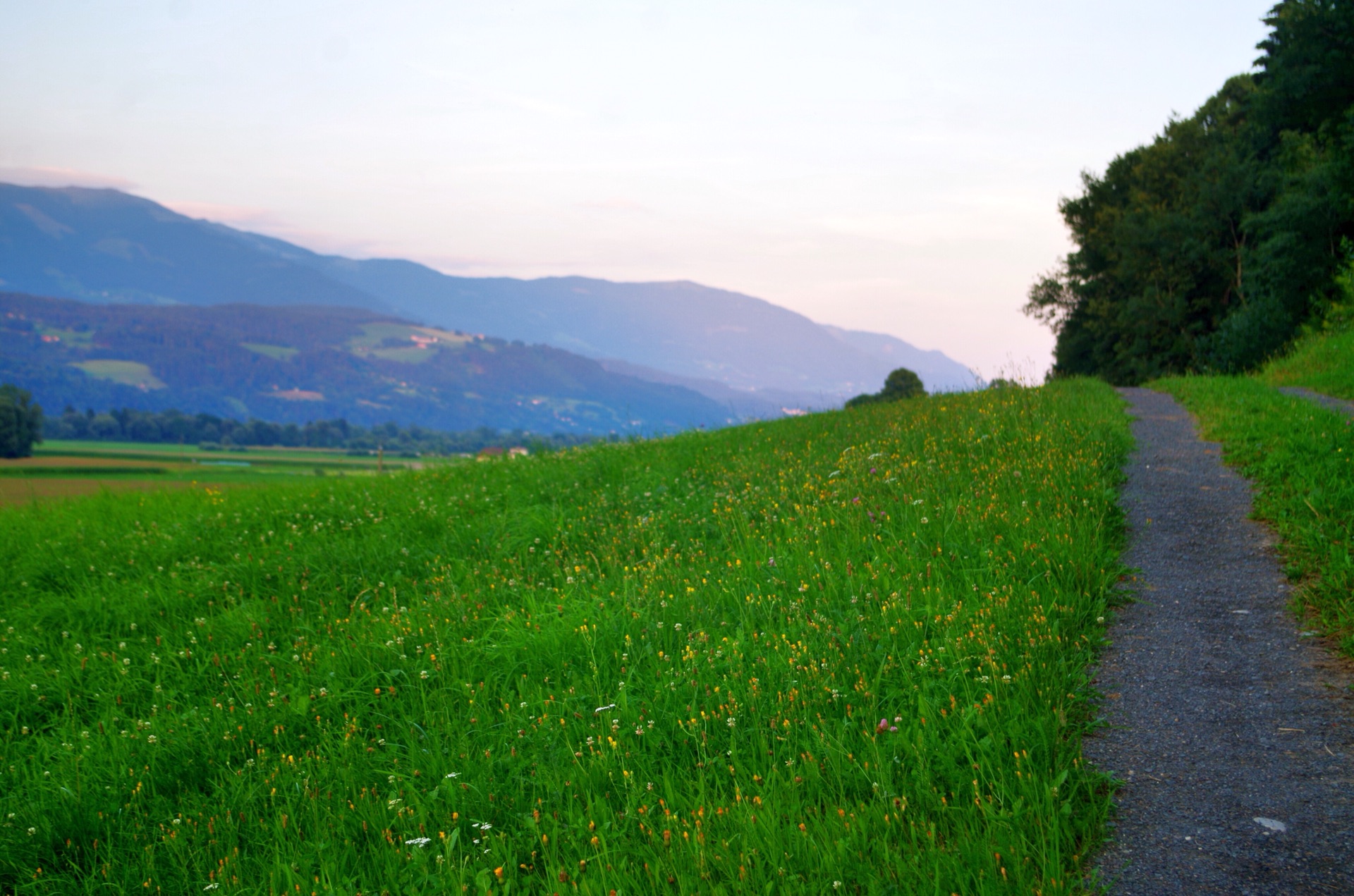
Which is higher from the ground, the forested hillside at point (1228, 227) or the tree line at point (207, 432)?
the forested hillside at point (1228, 227)

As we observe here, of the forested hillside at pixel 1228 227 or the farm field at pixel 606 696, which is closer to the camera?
the farm field at pixel 606 696

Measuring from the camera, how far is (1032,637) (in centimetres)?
480

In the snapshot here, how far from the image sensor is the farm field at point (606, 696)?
3.61m

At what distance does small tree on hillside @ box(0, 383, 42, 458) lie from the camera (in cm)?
3288

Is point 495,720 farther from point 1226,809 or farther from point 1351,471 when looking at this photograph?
point 1351,471

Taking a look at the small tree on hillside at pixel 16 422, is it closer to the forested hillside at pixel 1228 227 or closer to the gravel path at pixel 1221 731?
the gravel path at pixel 1221 731

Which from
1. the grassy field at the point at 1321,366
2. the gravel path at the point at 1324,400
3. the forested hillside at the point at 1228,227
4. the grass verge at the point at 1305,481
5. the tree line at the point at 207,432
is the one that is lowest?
the tree line at the point at 207,432

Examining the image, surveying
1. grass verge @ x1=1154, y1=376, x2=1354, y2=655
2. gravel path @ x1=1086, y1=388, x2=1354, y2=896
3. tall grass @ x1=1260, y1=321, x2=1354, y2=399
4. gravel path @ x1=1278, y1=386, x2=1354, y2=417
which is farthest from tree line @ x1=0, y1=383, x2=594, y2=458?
gravel path @ x1=1086, y1=388, x2=1354, y2=896

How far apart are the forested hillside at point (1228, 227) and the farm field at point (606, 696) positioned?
20.7 m

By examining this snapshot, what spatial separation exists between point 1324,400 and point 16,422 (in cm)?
4658

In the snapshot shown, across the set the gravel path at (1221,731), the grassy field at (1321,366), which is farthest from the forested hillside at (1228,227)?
the gravel path at (1221,731)

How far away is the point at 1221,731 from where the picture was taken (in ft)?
13.1

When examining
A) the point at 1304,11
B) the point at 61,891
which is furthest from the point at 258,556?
the point at 1304,11

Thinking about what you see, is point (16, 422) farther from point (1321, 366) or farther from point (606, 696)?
point (1321, 366)
